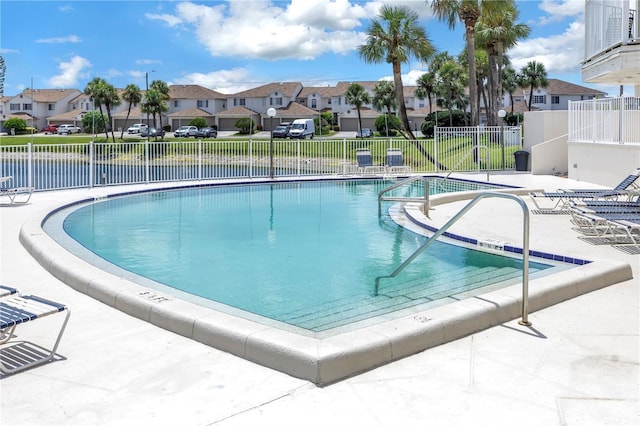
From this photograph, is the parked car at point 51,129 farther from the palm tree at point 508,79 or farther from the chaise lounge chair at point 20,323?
the chaise lounge chair at point 20,323

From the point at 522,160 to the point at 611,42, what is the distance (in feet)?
22.0

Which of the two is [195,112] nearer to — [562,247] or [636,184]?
[636,184]

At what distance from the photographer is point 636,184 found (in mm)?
16297

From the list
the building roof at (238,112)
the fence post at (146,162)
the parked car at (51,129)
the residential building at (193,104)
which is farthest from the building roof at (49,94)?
the fence post at (146,162)

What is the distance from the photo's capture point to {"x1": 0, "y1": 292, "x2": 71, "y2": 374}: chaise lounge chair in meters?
4.67

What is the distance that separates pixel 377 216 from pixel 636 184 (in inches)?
292

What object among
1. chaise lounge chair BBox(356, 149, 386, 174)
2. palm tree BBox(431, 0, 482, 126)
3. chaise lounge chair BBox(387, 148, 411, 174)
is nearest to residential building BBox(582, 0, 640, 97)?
chaise lounge chair BBox(387, 148, 411, 174)

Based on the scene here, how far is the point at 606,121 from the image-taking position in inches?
749

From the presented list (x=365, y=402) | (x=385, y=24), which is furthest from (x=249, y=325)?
(x=385, y=24)

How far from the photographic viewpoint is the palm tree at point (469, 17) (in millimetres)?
32625

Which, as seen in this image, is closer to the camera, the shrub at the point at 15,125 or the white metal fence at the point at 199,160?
the white metal fence at the point at 199,160

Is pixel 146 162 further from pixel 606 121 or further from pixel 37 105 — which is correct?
pixel 37 105

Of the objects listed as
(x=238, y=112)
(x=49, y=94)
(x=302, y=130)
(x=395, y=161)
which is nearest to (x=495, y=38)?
(x=395, y=161)

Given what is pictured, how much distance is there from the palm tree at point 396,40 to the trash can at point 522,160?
1152cm
